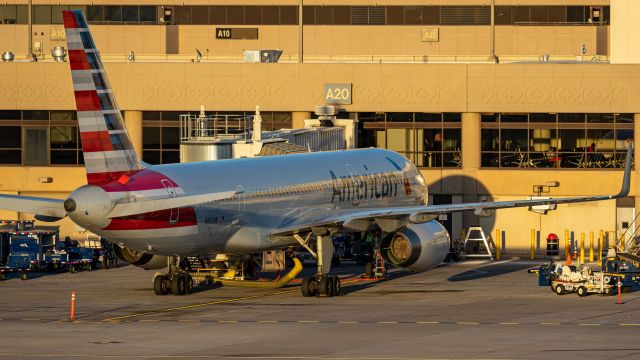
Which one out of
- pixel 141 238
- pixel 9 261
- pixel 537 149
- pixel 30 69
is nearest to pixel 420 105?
pixel 537 149

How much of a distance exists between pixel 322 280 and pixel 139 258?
6.85 metres

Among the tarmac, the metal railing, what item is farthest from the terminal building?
the tarmac

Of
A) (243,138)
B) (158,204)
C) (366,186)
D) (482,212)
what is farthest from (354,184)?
(158,204)

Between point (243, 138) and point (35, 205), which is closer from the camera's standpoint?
point (35, 205)

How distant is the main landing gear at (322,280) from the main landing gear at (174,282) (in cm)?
424

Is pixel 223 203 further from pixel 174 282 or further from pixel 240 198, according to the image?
pixel 174 282

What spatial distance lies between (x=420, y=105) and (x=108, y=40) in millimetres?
31300

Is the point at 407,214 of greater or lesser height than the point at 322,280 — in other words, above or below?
above

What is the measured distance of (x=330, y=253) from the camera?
168ft

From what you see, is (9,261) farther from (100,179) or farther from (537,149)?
(537,149)

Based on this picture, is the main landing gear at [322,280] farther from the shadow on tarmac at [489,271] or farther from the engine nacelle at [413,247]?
the shadow on tarmac at [489,271]

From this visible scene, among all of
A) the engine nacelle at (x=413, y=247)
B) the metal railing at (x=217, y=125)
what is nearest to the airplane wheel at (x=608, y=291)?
the engine nacelle at (x=413, y=247)

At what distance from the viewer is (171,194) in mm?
45844

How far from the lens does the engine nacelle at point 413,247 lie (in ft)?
170
